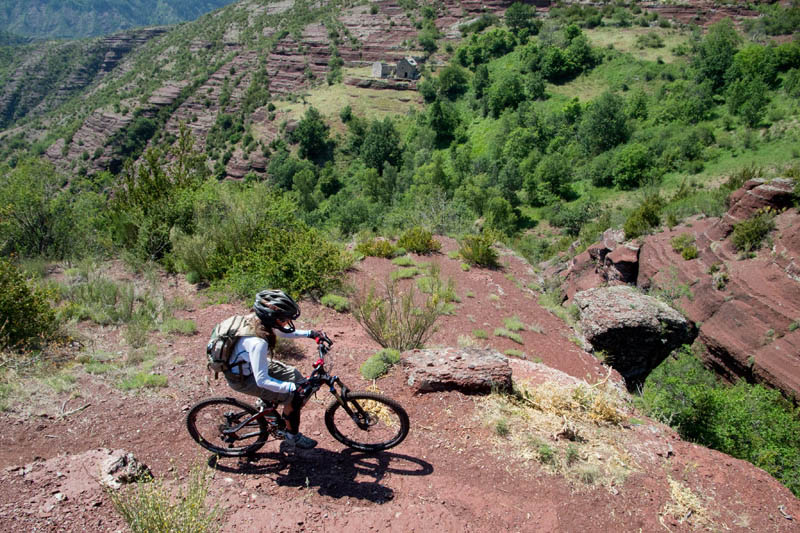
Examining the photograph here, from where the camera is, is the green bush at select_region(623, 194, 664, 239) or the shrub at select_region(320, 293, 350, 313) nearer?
the shrub at select_region(320, 293, 350, 313)

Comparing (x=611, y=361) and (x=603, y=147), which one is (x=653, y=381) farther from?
(x=603, y=147)

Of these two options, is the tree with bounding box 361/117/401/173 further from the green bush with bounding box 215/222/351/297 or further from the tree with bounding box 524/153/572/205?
the green bush with bounding box 215/222/351/297

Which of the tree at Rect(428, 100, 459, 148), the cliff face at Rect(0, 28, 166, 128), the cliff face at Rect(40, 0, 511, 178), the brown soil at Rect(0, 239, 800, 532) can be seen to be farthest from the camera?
the cliff face at Rect(0, 28, 166, 128)

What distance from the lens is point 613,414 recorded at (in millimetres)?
4871

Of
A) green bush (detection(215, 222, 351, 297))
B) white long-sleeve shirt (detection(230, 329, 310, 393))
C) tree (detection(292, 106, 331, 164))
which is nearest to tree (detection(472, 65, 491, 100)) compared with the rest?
tree (detection(292, 106, 331, 164))

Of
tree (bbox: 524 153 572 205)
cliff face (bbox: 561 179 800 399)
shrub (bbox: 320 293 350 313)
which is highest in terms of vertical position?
shrub (bbox: 320 293 350 313)

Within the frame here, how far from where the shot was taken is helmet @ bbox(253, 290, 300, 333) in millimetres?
3451

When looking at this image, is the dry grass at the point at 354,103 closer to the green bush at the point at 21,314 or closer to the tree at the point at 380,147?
the tree at the point at 380,147

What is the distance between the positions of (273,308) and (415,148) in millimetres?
43938

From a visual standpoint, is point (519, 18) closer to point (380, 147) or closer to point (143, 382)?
point (380, 147)

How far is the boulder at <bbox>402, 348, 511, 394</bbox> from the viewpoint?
4984 millimetres

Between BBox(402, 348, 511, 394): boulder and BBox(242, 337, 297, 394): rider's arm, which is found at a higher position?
BBox(242, 337, 297, 394): rider's arm

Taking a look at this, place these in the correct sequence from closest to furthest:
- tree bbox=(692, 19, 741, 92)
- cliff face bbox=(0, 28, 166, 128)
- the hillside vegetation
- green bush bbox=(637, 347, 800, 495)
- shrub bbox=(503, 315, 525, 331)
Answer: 1. green bush bbox=(637, 347, 800, 495)
2. shrub bbox=(503, 315, 525, 331)
3. the hillside vegetation
4. tree bbox=(692, 19, 741, 92)
5. cliff face bbox=(0, 28, 166, 128)

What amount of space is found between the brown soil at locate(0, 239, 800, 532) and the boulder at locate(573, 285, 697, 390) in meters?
4.50
